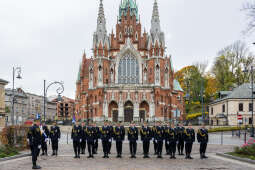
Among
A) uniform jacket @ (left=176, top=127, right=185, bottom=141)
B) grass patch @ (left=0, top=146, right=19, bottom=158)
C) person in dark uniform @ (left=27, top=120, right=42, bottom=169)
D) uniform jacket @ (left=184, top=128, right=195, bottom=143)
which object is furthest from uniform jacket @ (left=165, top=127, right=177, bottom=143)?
grass patch @ (left=0, top=146, right=19, bottom=158)

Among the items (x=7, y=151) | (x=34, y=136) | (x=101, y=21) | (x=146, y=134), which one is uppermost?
(x=101, y=21)

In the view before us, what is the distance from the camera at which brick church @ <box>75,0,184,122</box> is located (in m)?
61.5

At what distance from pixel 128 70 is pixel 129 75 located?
3.72 feet

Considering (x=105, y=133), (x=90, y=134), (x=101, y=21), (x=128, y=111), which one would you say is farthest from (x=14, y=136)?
(x=101, y=21)

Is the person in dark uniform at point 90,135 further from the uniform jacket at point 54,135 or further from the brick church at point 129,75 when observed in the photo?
the brick church at point 129,75

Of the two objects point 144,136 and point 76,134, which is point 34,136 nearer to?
point 76,134

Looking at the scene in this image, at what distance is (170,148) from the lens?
16.8m

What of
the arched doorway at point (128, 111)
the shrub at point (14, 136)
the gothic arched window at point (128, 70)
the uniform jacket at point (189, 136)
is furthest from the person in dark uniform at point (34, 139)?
the gothic arched window at point (128, 70)

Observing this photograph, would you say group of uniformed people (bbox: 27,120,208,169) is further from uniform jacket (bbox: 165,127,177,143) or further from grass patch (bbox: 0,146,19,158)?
grass patch (bbox: 0,146,19,158)

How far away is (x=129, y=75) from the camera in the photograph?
6400cm

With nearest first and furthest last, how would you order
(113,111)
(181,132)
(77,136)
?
(77,136)
(181,132)
(113,111)

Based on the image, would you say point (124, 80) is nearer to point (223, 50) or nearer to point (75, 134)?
point (223, 50)

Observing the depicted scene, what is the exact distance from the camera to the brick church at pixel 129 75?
6150cm

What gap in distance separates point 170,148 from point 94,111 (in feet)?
157
